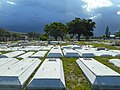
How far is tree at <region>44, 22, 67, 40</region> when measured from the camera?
92.9 metres

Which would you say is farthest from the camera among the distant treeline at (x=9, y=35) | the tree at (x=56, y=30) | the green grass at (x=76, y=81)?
the distant treeline at (x=9, y=35)

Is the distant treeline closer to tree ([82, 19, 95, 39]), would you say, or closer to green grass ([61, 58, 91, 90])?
tree ([82, 19, 95, 39])

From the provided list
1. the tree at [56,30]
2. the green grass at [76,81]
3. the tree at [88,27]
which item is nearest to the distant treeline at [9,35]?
the tree at [56,30]

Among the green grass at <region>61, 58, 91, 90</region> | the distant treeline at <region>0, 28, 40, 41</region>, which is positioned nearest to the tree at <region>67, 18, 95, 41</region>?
the distant treeline at <region>0, 28, 40, 41</region>

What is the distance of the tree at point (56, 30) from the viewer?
9294cm

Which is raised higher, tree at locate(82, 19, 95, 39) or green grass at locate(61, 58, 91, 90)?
tree at locate(82, 19, 95, 39)

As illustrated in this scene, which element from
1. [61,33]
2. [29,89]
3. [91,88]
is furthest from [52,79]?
[61,33]

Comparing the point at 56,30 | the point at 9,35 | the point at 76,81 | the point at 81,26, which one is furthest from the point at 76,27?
the point at 76,81

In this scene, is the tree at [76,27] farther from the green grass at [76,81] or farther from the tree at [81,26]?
the green grass at [76,81]

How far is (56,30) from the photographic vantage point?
92.9m

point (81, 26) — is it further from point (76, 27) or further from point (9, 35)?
point (9, 35)

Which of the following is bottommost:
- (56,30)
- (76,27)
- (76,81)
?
(76,81)

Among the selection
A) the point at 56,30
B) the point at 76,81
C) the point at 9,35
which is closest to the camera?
the point at 76,81

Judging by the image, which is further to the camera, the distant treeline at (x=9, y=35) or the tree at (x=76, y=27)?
the distant treeline at (x=9, y=35)
